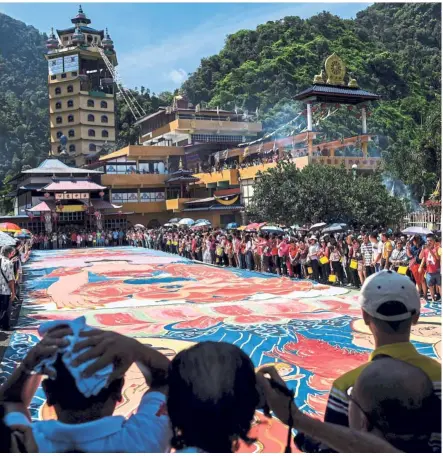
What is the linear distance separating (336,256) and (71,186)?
1130 inches

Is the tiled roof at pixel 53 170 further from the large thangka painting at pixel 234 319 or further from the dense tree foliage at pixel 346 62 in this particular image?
the large thangka painting at pixel 234 319

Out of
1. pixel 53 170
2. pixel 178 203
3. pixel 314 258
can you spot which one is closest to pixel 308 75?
pixel 178 203

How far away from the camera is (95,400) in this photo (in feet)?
6.66

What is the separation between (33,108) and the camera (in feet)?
253

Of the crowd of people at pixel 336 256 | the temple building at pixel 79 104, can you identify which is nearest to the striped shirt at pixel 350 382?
the crowd of people at pixel 336 256

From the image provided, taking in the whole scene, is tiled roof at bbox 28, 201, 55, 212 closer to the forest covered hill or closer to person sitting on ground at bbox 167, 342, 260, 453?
the forest covered hill

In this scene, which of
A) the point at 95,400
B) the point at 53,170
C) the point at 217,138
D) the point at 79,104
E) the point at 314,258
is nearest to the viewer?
the point at 95,400

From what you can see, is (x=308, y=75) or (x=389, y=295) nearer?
(x=389, y=295)

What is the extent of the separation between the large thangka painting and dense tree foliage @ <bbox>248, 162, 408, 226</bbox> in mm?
6589

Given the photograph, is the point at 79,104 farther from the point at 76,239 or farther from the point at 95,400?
the point at 95,400

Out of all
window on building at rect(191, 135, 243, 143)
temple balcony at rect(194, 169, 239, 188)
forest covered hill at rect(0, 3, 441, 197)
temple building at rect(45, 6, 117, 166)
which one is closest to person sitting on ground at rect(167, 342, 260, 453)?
temple balcony at rect(194, 169, 239, 188)

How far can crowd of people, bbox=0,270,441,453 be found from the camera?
1846mm

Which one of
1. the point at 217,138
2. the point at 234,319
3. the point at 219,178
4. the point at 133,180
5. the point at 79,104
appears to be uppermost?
the point at 79,104

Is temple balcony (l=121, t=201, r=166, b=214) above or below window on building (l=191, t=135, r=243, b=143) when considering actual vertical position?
below
